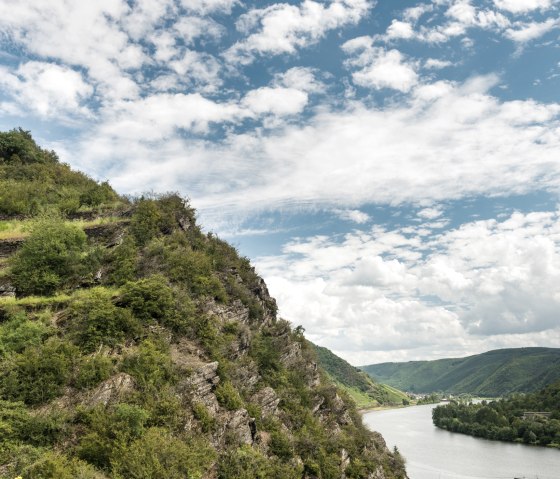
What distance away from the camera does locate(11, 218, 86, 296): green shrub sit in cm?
2956

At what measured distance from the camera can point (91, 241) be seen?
122 feet

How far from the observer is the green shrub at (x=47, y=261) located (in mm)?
29562

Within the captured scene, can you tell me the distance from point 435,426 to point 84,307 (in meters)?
170

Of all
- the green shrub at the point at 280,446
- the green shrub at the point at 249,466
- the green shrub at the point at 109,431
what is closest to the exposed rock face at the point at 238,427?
the green shrub at the point at 249,466

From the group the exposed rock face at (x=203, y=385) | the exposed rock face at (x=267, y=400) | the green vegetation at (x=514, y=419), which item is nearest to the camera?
the exposed rock face at (x=203, y=385)

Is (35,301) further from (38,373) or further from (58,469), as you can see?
(58,469)

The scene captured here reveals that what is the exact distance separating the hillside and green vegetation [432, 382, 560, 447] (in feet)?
348

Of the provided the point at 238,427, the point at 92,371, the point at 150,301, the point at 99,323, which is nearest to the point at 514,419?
the point at 238,427

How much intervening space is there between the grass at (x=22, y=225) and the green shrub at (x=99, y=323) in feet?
45.2

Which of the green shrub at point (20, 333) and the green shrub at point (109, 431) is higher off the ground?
the green shrub at point (20, 333)

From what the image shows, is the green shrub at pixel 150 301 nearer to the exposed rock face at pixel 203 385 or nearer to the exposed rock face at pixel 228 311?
the exposed rock face at pixel 228 311

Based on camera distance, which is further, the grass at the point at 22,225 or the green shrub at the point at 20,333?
the grass at the point at 22,225

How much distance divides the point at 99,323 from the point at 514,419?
15108cm

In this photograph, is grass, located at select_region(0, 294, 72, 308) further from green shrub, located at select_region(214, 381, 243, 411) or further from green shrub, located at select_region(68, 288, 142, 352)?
green shrub, located at select_region(214, 381, 243, 411)
